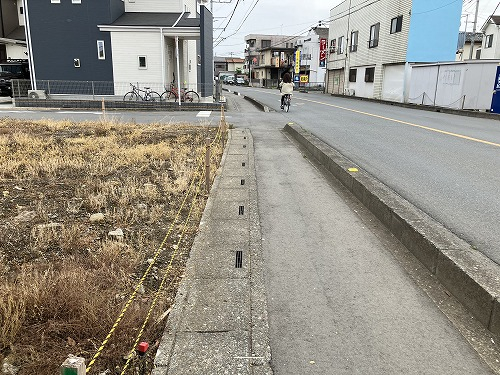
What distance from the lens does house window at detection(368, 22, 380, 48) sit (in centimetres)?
3171

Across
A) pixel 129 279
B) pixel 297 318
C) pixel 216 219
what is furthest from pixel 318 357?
pixel 216 219

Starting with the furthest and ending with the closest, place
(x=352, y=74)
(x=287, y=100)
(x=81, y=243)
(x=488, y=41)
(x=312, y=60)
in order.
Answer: (x=312, y=60) → (x=488, y=41) → (x=352, y=74) → (x=287, y=100) → (x=81, y=243)

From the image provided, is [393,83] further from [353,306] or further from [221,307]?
[221,307]

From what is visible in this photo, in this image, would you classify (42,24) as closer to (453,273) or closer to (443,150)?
(443,150)

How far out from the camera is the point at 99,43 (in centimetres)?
2216

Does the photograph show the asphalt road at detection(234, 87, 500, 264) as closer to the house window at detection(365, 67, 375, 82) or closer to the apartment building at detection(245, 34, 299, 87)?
the house window at detection(365, 67, 375, 82)

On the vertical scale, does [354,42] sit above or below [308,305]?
above

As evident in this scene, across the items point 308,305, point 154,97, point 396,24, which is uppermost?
point 396,24

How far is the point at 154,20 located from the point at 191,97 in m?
4.78

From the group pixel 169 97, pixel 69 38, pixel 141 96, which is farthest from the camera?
pixel 169 97

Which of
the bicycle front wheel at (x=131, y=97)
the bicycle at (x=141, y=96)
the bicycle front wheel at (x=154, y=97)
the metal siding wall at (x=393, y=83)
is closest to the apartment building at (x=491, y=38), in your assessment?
the metal siding wall at (x=393, y=83)

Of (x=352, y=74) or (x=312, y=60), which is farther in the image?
(x=312, y=60)

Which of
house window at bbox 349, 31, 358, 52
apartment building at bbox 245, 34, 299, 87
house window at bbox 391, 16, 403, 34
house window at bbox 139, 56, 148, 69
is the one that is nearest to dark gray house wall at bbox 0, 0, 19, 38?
house window at bbox 139, 56, 148, 69

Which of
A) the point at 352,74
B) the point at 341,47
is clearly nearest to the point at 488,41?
the point at 341,47
